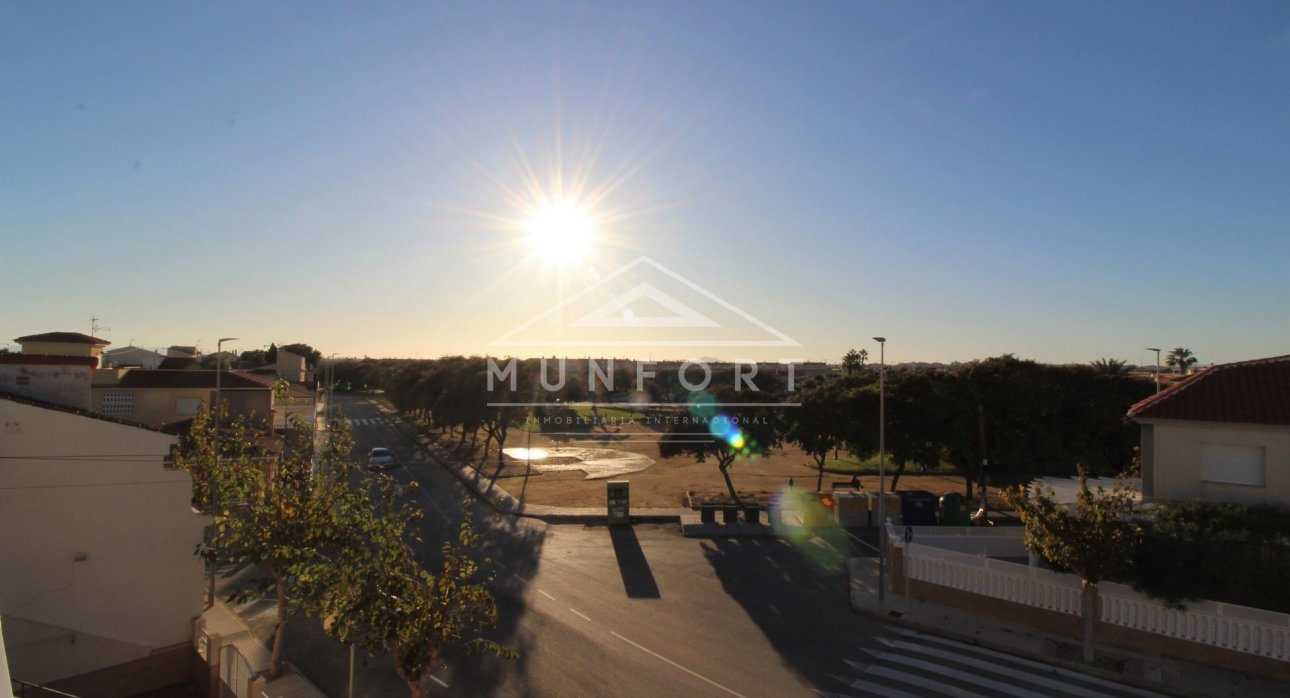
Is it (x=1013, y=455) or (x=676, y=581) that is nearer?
(x=676, y=581)

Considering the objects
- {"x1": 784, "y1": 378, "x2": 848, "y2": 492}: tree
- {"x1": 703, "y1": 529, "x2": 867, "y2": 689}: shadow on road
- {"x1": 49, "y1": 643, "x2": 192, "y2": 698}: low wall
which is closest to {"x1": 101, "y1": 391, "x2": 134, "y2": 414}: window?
{"x1": 49, "y1": 643, "x2": 192, "y2": 698}: low wall

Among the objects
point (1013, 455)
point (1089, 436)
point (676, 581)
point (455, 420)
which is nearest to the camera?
point (676, 581)

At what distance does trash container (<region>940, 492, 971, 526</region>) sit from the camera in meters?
26.0

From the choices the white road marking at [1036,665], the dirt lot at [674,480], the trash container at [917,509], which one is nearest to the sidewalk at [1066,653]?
the white road marking at [1036,665]

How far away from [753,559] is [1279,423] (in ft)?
43.7

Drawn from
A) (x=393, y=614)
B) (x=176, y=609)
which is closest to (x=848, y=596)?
(x=393, y=614)

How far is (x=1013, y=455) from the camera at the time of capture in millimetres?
30656

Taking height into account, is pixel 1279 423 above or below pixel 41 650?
above

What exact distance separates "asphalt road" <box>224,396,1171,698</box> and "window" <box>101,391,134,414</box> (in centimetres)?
1925

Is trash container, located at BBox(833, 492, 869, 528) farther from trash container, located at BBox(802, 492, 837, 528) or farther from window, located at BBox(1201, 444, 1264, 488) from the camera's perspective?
window, located at BBox(1201, 444, 1264, 488)

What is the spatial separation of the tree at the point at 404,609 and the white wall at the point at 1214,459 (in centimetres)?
1624

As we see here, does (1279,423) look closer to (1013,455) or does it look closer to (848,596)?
(848,596)

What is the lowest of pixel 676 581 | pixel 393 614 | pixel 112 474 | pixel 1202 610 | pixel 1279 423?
pixel 676 581

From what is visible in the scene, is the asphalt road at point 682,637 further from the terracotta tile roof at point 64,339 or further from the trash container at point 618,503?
the terracotta tile roof at point 64,339
